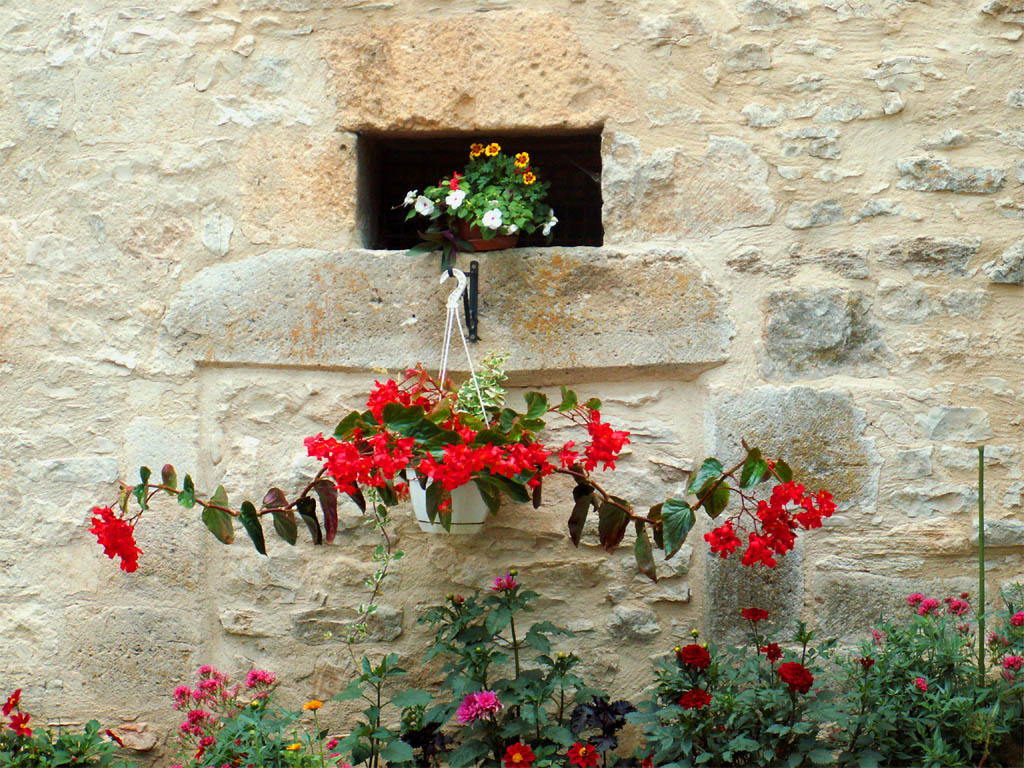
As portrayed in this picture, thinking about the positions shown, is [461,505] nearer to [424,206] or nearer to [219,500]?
[219,500]

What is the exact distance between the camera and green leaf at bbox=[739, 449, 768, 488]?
7.02ft

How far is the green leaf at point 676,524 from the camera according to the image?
215 cm

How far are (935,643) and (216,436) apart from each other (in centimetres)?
183

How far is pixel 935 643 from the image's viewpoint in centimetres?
228

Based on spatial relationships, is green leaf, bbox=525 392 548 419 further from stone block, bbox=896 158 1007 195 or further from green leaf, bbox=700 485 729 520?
stone block, bbox=896 158 1007 195

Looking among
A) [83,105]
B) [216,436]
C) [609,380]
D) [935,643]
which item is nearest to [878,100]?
[609,380]

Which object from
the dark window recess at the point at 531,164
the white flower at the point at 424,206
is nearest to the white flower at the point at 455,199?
the white flower at the point at 424,206

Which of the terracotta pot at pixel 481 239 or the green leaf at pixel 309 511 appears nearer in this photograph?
the green leaf at pixel 309 511

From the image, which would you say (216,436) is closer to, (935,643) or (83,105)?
(83,105)

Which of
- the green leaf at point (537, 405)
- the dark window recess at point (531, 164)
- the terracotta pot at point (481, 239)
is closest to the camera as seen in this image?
the green leaf at point (537, 405)

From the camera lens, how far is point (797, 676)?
2.17m

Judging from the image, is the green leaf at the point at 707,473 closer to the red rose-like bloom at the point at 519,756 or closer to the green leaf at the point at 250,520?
the red rose-like bloom at the point at 519,756

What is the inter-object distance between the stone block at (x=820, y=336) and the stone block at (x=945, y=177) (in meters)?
0.32

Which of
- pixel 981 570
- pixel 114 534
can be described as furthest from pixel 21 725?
pixel 981 570
